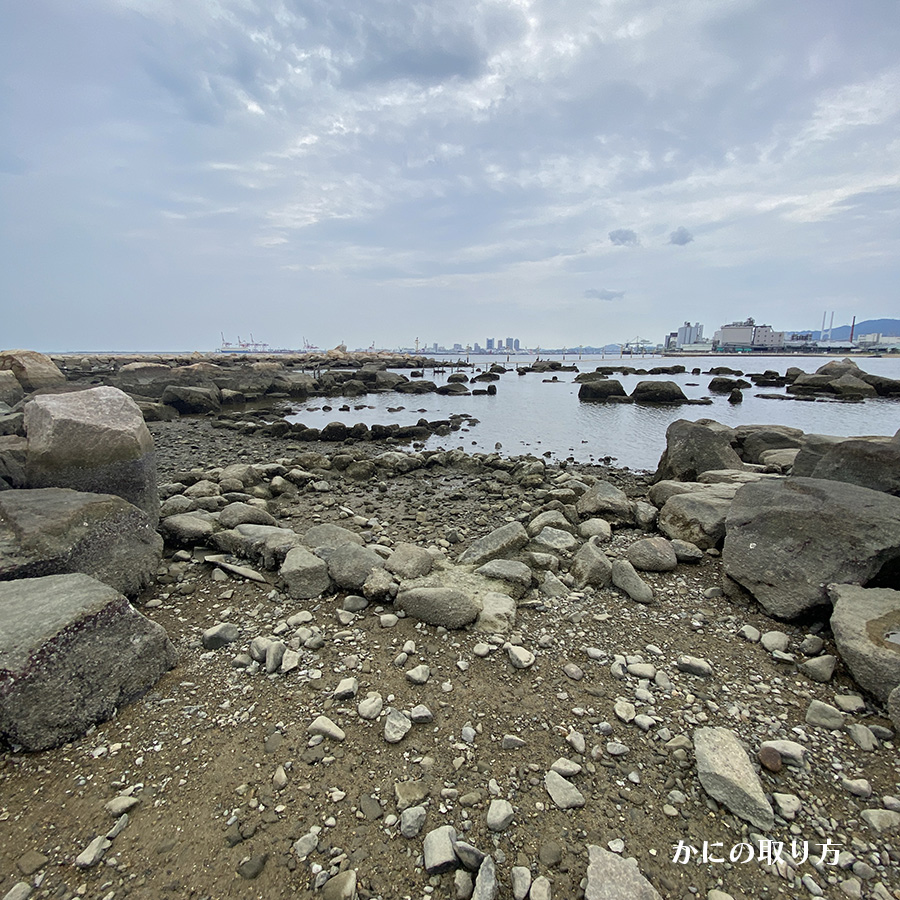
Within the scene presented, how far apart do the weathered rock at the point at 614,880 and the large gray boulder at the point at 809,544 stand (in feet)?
9.73

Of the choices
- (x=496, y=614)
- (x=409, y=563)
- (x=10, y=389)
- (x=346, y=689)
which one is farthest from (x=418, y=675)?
(x=10, y=389)

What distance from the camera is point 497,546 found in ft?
18.2

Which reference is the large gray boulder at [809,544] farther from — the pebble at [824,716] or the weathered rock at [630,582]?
the pebble at [824,716]

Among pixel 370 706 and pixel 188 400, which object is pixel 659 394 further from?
pixel 370 706

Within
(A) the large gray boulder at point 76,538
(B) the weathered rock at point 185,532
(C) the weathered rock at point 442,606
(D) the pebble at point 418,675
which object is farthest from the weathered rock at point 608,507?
(A) the large gray boulder at point 76,538

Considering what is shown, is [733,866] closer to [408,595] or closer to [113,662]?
[408,595]

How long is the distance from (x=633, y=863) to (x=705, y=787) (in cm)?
68

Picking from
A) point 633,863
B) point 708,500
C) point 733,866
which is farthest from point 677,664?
point 708,500

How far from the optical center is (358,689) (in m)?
3.26

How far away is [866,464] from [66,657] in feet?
28.0

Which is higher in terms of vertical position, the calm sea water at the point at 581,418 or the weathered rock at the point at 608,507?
the weathered rock at the point at 608,507

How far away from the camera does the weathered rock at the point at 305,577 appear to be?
451 cm

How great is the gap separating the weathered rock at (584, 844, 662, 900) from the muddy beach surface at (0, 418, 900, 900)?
0.07m

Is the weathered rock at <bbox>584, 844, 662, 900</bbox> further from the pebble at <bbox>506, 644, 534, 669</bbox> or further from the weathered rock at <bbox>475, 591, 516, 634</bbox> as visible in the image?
the weathered rock at <bbox>475, 591, 516, 634</bbox>
